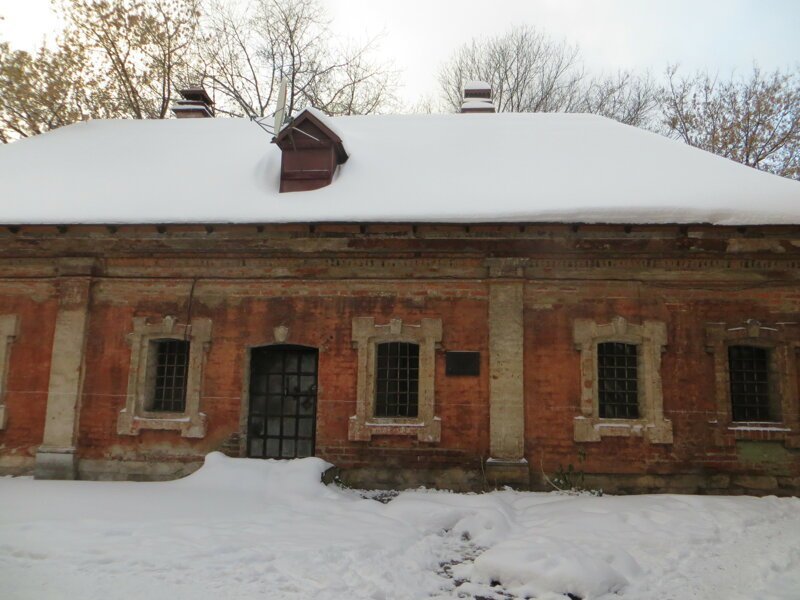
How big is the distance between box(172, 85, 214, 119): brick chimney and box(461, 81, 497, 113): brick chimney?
6834 millimetres

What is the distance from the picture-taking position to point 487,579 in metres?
5.71

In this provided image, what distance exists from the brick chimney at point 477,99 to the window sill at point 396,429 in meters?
8.96

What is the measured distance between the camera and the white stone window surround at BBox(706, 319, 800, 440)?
894cm

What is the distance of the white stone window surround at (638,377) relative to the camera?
9.00 metres

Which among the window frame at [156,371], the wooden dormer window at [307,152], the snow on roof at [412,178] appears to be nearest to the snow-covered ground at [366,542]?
the window frame at [156,371]

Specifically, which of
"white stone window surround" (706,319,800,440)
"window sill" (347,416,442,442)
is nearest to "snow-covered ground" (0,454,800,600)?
"window sill" (347,416,442,442)

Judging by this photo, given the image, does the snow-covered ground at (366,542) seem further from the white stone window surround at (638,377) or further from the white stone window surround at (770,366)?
the white stone window surround at (770,366)

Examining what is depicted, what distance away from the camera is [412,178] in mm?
10562

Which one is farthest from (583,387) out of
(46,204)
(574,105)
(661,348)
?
(574,105)

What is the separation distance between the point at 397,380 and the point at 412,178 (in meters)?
3.68

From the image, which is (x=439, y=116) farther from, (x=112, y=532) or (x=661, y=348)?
(x=112, y=532)

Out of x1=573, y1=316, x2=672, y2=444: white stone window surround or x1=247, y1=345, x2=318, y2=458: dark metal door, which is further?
x1=247, y1=345, x2=318, y2=458: dark metal door

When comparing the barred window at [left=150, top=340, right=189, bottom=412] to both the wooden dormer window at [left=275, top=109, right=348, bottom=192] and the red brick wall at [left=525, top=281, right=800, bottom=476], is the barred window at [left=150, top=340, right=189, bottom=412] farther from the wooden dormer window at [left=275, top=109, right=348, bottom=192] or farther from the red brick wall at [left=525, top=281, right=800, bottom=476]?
the red brick wall at [left=525, top=281, right=800, bottom=476]

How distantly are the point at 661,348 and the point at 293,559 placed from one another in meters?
6.50
